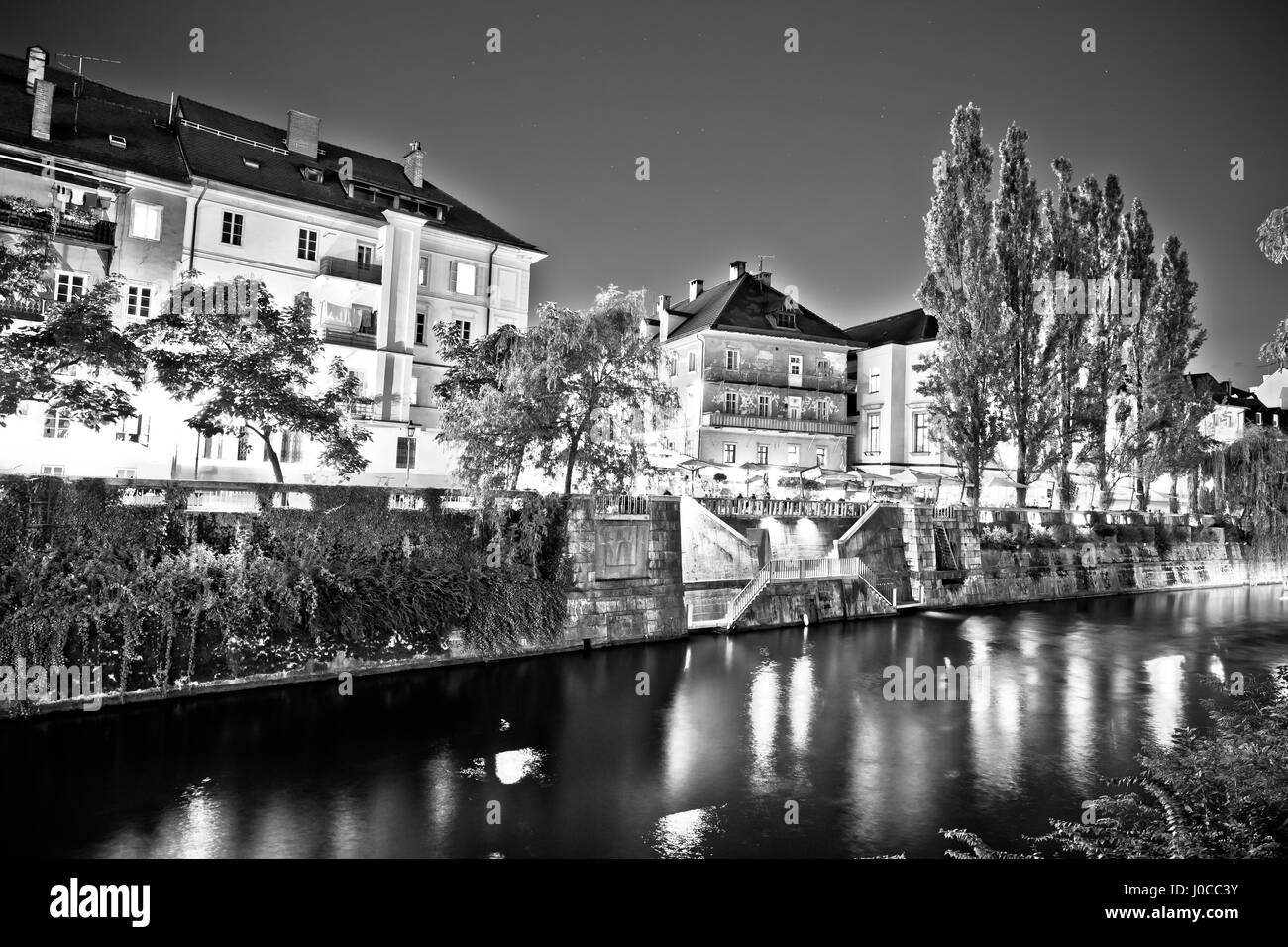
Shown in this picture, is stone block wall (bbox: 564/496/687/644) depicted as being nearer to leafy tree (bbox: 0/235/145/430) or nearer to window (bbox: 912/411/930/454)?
leafy tree (bbox: 0/235/145/430)

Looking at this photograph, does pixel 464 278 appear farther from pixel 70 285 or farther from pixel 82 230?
pixel 70 285

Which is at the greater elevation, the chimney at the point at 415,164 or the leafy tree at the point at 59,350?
the chimney at the point at 415,164

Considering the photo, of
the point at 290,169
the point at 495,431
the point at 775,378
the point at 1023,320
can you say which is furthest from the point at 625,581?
the point at 775,378

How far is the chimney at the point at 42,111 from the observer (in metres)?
28.3

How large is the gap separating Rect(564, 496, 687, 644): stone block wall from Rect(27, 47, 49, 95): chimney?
27596 millimetres

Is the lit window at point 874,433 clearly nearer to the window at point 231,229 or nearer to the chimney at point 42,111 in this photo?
the window at point 231,229

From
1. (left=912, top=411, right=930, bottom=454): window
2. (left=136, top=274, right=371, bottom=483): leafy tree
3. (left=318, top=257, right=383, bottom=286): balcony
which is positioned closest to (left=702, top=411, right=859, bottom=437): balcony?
(left=912, top=411, right=930, bottom=454): window

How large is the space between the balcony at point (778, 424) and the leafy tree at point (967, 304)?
37.9 feet

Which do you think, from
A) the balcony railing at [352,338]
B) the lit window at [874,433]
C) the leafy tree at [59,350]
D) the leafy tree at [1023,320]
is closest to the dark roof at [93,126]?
the balcony railing at [352,338]

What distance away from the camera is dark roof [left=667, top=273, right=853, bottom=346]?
5000 centimetres

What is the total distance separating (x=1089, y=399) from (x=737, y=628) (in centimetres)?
2524

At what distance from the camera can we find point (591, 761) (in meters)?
15.3
